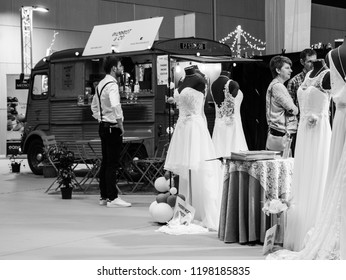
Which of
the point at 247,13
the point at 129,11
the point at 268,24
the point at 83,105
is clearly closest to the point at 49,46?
the point at 129,11

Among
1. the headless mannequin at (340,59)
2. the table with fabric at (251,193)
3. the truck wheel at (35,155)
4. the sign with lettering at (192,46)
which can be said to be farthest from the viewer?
the truck wheel at (35,155)

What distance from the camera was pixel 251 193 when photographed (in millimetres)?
5727

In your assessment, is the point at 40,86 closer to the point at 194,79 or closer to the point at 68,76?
the point at 68,76

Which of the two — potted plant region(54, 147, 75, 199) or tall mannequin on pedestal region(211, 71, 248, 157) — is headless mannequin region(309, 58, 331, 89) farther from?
potted plant region(54, 147, 75, 199)

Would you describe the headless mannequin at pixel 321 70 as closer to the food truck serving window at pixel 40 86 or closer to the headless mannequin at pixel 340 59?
the headless mannequin at pixel 340 59

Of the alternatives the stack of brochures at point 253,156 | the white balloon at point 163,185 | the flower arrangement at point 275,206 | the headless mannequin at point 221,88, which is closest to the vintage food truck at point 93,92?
the headless mannequin at point 221,88

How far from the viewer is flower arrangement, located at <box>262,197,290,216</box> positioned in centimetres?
526

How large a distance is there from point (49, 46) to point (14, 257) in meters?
16.1

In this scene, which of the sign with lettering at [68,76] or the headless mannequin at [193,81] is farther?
the sign with lettering at [68,76]

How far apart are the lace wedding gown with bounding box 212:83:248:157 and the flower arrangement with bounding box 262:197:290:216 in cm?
227

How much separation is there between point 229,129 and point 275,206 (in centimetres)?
246

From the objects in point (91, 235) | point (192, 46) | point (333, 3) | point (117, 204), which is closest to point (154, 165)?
point (117, 204)

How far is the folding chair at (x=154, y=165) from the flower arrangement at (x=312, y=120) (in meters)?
4.53

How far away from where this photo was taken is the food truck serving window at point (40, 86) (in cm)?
1315
